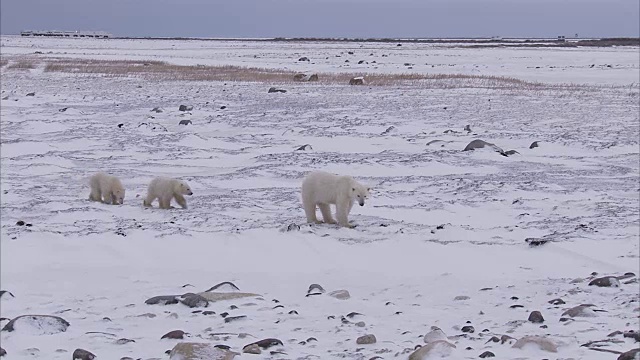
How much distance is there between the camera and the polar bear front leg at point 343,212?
875cm

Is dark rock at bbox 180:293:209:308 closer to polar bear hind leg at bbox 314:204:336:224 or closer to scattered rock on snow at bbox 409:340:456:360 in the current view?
scattered rock on snow at bbox 409:340:456:360

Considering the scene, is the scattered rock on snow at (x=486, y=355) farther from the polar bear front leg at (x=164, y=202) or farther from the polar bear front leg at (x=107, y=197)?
the polar bear front leg at (x=107, y=197)

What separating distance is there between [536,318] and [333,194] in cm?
384

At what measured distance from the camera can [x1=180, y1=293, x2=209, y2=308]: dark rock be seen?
5.79m

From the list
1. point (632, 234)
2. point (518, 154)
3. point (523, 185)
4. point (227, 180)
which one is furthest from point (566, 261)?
point (518, 154)

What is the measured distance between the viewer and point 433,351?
14.8ft

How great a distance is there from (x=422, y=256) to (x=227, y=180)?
525 centimetres

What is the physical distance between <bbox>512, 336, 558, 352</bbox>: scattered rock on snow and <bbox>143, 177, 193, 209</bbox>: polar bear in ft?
20.5

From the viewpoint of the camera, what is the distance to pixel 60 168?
1288 cm

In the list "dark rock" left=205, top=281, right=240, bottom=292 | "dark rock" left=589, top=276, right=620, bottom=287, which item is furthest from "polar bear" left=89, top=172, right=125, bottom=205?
"dark rock" left=589, top=276, right=620, bottom=287

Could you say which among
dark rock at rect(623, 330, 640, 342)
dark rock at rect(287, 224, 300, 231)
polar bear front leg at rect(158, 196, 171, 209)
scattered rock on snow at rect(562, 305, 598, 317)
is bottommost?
polar bear front leg at rect(158, 196, 171, 209)

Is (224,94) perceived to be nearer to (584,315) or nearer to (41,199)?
(41,199)

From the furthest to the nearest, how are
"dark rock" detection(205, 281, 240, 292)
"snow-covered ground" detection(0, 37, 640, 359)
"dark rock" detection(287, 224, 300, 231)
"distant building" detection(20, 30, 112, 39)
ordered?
"distant building" detection(20, 30, 112, 39)
"dark rock" detection(287, 224, 300, 231)
"dark rock" detection(205, 281, 240, 292)
"snow-covered ground" detection(0, 37, 640, 359)

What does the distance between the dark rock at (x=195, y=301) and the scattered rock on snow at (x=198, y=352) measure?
3.80ft
